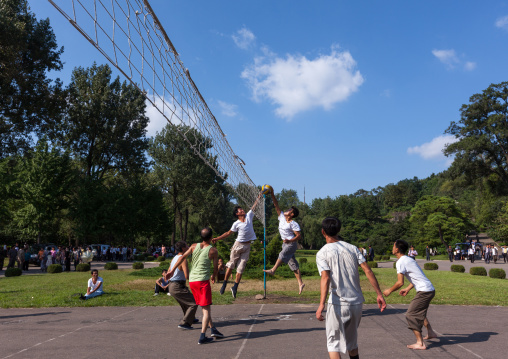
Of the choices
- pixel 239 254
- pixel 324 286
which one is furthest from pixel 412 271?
pixel 239 254

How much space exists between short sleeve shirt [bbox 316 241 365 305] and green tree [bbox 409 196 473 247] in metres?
56.3

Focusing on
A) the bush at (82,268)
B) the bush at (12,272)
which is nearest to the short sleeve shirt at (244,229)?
the bush at (12,272)

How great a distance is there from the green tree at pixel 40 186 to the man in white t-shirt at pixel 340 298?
133 feet

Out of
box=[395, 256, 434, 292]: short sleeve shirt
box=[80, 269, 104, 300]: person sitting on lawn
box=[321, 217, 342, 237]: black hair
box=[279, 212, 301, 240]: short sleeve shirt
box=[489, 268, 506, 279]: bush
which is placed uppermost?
box=[279, 212, 301, 240]: short sleeve shirt

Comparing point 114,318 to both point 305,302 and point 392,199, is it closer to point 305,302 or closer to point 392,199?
point 305,302

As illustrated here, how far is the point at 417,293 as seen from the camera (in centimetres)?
616

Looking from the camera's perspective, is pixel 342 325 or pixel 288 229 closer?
pixel 342 325

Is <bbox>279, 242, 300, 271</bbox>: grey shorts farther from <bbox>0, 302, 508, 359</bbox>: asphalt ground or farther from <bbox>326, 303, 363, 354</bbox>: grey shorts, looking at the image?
<bbox>326, 303, 363, 354</bbox>: grey shorts

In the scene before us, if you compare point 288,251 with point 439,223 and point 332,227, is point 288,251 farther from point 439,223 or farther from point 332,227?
point 439,223

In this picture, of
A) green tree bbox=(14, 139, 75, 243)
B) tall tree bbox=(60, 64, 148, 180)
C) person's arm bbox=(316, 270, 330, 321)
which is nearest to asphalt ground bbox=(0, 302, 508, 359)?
person's arm bbox=(316, 270, 330, 321)

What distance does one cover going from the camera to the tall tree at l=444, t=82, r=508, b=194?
50.9 meters

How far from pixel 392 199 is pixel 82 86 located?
113 m

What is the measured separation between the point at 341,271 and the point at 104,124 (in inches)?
1758

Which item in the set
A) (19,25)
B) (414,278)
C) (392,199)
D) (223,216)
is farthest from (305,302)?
(392,199)
